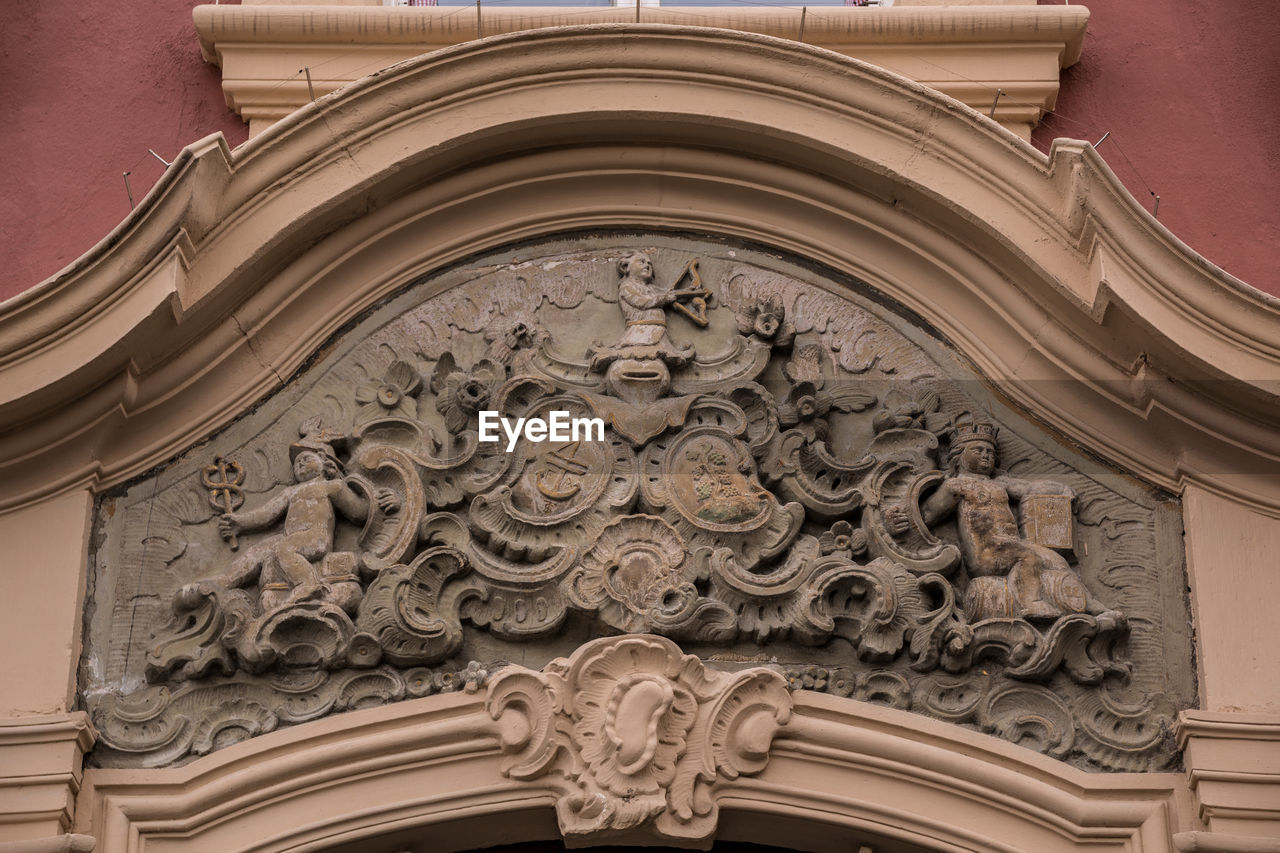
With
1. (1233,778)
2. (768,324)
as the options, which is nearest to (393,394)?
(768,324)

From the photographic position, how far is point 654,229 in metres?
6.79

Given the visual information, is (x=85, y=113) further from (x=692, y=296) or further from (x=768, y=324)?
(x=768, y=324)

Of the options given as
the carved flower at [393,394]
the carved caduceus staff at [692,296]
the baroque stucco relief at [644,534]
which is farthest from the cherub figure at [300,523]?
the carved caduceus staff at [692,296]

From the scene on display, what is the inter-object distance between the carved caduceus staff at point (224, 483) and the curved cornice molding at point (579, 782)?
753 mm

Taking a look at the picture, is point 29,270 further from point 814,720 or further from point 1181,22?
point 1181,22

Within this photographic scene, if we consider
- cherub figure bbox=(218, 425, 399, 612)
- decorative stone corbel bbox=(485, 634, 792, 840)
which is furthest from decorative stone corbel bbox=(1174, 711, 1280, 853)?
cherub figure bbox=(218, 425, 399, 612)

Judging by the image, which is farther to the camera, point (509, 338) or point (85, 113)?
point (85, 113)

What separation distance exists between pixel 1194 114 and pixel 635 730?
2.98 meters

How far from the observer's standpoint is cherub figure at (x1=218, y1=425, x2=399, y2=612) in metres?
6.11

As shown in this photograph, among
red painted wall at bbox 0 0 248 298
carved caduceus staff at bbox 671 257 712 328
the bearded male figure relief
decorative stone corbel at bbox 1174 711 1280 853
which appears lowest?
decorative stone corbel at bbox 1174 711 1280 853

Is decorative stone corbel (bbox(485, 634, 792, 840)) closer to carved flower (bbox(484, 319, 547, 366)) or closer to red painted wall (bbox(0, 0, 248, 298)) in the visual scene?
carved flower (bbox(484, 319, 547, 366))

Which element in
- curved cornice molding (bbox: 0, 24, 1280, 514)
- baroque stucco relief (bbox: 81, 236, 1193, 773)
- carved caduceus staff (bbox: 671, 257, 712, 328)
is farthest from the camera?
carved caduceus staff (bbox: 671, 257, 712, 328)

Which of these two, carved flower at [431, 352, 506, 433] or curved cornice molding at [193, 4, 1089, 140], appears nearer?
carved flower at [431, 352, 506, 433]

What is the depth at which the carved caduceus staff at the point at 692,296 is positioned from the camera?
6609mm
